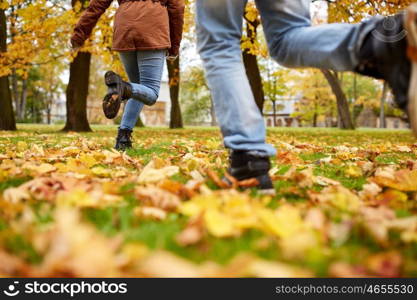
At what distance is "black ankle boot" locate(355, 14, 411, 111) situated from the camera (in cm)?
161

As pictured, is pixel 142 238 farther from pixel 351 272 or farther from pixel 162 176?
pixel 162 176

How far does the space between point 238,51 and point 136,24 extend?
210cm

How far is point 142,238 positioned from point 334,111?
47707 mm

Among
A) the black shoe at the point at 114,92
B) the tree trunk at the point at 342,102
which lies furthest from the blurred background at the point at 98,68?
the black shoe at the point at 114,92

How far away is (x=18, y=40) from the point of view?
1183 centimetres

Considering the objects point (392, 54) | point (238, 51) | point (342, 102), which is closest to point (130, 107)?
point (238, 51)

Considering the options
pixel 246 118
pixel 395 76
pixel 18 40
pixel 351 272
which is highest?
pixel 18 40

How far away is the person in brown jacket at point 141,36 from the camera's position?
395 centimetres

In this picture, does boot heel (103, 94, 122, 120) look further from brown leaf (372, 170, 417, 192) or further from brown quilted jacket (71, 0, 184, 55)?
brown leaf (372, 170, 417, 192)

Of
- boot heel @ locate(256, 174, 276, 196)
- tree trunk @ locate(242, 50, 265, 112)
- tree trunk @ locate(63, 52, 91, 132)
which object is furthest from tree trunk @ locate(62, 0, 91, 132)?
boot heel @ locate(256, 174, 276, 196)

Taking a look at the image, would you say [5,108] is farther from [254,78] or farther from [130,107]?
[130,107]

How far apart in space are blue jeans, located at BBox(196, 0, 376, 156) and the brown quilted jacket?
1.89 m

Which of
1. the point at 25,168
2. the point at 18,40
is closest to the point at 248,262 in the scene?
the point at 25,168

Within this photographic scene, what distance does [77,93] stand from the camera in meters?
11.6
